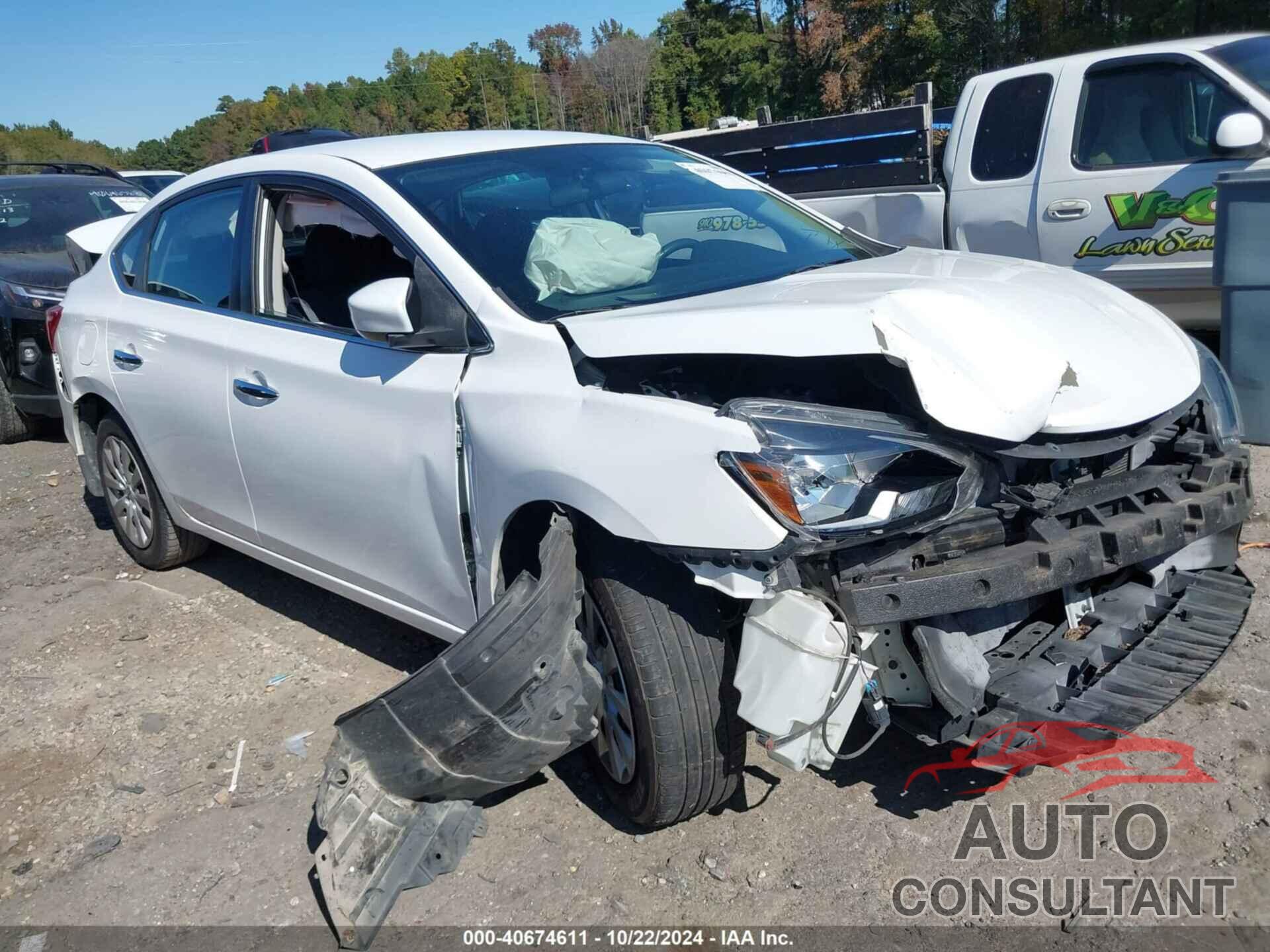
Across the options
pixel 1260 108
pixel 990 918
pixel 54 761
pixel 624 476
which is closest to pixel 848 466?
pixel 624 476

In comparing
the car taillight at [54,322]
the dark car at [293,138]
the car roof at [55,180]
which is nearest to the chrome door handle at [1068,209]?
the car taillight at [54,322]

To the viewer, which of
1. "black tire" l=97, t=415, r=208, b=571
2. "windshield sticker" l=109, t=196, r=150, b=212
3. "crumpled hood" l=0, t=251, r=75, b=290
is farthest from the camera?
"windshield sticker" l=109, t=196, r=150, b=212

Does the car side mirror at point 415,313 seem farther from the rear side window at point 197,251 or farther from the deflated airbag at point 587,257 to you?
the rear side window at point 197,251

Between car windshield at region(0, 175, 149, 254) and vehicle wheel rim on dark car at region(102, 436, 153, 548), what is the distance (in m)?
4.01

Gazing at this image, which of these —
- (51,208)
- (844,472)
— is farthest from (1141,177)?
(51,208)

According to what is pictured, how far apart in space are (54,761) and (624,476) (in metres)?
2.49

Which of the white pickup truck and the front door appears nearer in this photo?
the front door

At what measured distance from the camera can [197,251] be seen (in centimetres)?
430

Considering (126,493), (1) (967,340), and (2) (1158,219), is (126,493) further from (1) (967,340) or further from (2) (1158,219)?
(2) (1158,219)

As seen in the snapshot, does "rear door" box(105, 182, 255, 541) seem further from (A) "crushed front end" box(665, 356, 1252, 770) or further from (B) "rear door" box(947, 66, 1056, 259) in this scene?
(B) "rear door" box(947, 66, 1056, 259)

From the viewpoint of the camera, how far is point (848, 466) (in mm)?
2449

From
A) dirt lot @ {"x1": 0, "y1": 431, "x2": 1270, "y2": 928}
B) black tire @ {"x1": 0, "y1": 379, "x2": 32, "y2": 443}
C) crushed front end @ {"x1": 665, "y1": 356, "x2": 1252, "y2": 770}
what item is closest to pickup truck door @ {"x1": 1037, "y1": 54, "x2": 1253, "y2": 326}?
dirt lot @ {"x1": 0, "y1": 431, "x2": 1270, "y2": 928}

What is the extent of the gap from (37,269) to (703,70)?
52230mm

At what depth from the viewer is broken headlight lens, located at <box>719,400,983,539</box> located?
7.84ft
